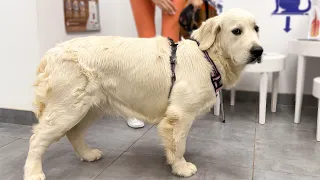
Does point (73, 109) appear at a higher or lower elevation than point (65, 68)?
lower

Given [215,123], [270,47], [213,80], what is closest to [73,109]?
[213,80]

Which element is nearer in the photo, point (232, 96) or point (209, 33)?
point (209, 33)

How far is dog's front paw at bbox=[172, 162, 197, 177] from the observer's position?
1.76 metres

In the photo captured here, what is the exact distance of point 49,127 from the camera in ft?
5.50

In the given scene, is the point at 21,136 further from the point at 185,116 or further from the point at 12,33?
the point at 185,116

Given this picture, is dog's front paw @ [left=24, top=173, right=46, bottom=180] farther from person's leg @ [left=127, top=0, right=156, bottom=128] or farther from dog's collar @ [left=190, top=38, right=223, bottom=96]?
dog's collar @ [left=190, top=38, right=223, bottom=96]

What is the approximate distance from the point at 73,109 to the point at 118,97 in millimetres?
255

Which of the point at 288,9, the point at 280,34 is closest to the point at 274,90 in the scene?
the point at 280,34

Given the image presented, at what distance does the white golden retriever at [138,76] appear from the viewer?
164cm

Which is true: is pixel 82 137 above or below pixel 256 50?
below

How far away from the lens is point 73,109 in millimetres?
1668

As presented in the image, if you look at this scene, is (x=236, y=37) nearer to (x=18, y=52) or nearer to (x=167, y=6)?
(x=167, y=6)

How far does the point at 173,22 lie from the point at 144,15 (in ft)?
0.84

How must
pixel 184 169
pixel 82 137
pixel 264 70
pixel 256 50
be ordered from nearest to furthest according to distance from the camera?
pixel 256 50 < pixel 184 169 < pixel 82 137 < pixel 264 70
